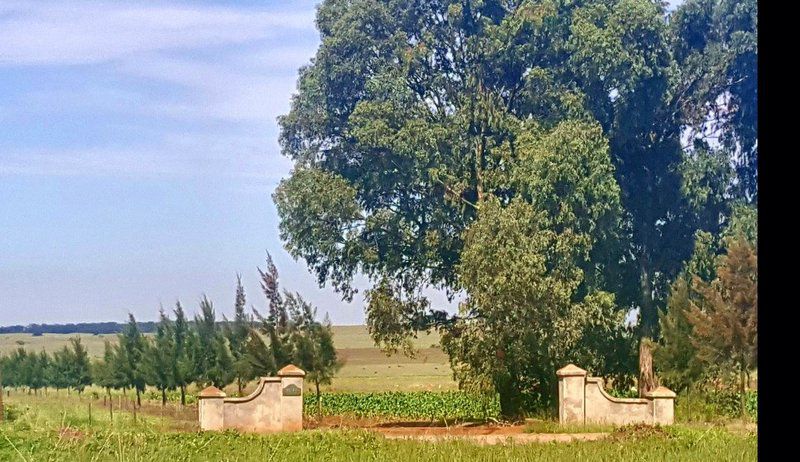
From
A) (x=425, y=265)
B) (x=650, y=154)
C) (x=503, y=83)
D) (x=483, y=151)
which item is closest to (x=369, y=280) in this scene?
(x=425, y=265)

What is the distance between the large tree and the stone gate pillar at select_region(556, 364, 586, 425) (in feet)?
2.54

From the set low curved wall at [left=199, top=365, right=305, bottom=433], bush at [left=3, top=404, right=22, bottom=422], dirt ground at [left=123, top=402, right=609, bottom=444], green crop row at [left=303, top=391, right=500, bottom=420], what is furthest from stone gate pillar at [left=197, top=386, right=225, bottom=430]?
bush at [left=3, top=404, right=22, bottom=422]

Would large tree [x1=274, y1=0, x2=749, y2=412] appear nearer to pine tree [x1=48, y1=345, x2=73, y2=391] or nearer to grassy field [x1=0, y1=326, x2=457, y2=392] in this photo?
grassy field [x1=0, y1=326, x2=457, y2=392]

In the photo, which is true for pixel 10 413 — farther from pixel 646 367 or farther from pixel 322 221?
pixel 646 367

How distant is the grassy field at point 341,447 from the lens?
6.96 meters

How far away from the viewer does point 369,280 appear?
977cm

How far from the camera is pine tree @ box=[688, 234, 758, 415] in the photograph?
945 cm

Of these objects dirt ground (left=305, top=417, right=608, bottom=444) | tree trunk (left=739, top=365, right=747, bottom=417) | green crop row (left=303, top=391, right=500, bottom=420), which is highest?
tree trunk (left=739, top=365, right=747, bottom=417)

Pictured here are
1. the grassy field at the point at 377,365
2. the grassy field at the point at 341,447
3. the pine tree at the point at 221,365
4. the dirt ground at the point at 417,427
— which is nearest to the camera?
the grassy field at the point at 341,447

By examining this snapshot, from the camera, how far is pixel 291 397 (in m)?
9.45

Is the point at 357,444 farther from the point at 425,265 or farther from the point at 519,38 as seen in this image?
the point at 519,38

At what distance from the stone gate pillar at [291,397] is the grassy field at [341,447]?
296 millimetres

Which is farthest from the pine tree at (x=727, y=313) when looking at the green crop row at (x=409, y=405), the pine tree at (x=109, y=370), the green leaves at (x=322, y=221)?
the pine tree at (x=109, y=370)

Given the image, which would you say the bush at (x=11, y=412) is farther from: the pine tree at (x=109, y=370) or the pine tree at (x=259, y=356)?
the pine tree at (x=259, y=356)
